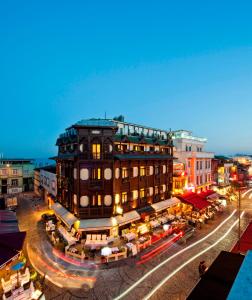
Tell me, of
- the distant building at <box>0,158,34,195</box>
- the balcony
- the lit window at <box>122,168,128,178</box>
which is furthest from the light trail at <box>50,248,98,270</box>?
the distant building at <box>0,158,34,195</box>

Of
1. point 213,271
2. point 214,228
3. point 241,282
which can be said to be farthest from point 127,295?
point 214,228

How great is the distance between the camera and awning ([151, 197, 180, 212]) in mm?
30181

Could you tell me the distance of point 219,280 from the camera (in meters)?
7.71

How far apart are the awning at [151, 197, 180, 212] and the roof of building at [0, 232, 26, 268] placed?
19.3 m

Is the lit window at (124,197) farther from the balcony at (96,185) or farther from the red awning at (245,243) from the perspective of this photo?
the red awning at (245,243)

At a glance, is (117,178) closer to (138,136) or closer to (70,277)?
(138,136)

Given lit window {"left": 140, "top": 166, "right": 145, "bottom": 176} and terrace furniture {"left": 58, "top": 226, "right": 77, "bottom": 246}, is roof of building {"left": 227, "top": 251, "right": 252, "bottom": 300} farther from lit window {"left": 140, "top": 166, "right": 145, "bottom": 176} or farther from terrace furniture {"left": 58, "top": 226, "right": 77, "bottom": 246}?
lit window {"left": 140, "top": 166, "right": 145, "bottom": 176}

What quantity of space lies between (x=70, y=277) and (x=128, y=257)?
6.03m

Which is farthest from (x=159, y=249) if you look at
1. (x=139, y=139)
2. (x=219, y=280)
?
(x=139, y=139)

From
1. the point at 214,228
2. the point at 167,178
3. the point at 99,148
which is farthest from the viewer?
the point at 167,178

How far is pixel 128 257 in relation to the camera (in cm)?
1964

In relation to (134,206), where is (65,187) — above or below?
above

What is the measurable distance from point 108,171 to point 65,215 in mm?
9070

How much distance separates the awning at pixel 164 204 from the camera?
99.0ft
